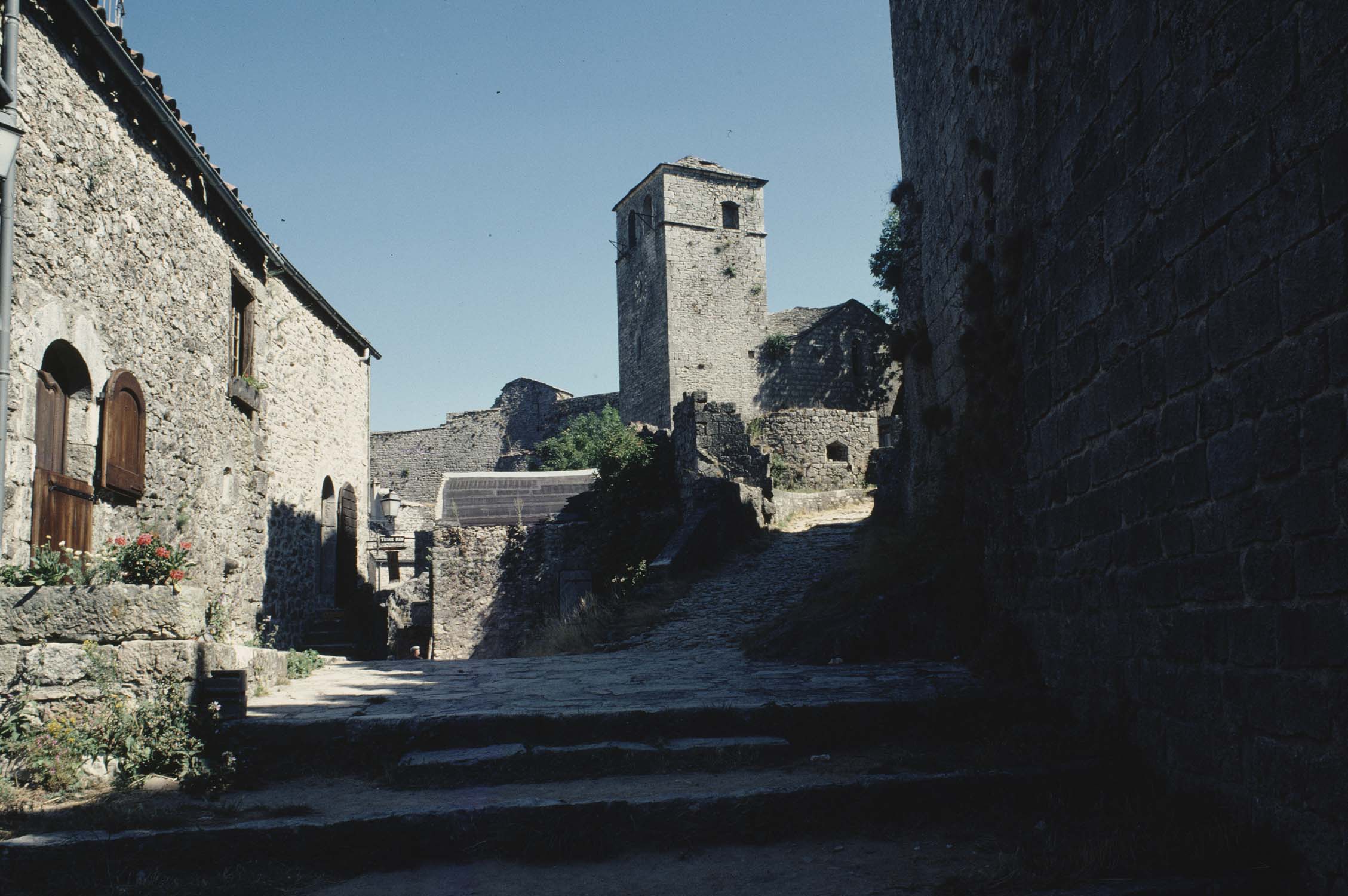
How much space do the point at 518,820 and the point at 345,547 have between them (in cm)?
1169

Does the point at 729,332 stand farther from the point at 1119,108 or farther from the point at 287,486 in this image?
the point at 1119,108

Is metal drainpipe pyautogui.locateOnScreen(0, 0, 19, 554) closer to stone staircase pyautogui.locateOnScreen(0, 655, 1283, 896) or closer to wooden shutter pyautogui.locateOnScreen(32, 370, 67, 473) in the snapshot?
wooden shutter pyautogui.locateOnScreen(32, 370, 67, 473)

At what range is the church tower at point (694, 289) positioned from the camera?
3225 cm

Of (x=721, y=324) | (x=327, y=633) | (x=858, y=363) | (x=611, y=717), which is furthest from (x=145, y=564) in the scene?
(x=721, y=324)

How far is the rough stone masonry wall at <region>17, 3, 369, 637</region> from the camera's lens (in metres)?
5.54

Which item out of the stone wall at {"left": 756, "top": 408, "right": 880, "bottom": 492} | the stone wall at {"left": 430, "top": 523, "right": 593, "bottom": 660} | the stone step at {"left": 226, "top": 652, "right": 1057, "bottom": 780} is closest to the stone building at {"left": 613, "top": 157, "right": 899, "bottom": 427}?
the stone wall at {"left": 756, "top": 408, "right": 880, "bottom": 492}

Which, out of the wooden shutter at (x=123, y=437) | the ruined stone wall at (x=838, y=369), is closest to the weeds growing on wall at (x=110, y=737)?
the wooden shutter at (x=123, y=437)

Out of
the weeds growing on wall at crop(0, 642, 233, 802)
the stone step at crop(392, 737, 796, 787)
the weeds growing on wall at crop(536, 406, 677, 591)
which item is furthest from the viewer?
the weeds growing on wall at crop(536, 406, 677, 591)

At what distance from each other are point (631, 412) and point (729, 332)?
4829mm

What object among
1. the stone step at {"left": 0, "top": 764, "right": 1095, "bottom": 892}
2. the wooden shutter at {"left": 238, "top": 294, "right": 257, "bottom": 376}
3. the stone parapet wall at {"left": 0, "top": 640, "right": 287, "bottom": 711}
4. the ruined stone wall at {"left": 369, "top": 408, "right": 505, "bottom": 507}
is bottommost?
the stone step at {"left": 0, "top": 764, "right": 1095, "bottom": 892}

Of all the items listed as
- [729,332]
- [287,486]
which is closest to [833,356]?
[729,332]

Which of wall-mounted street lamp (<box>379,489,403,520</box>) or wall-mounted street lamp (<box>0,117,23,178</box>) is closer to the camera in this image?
wall-mounted street lamp (<box>0,117,23,178</box>)

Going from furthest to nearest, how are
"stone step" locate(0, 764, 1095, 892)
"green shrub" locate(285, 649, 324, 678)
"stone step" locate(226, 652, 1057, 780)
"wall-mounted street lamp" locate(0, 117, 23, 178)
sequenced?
"green shrub" locate(285, 649, 324, 678) < "wall-mounted street lamp" locate(0, 117, 23, 178) < "stone step" locate(226, 652, 1057, 780) < "stone step" locate(0, 764, 1095, 892)

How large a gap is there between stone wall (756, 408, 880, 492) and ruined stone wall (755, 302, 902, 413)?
11.1 m
